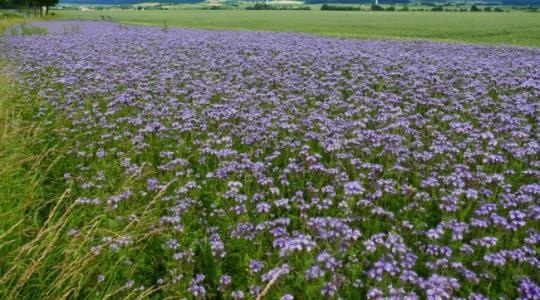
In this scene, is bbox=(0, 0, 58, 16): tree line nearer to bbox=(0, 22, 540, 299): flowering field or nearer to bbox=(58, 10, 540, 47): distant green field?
bbox=(58, 10, 540, 47): distant green field

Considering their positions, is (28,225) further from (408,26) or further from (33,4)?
(33,4)

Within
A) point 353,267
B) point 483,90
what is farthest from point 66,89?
point 483,90

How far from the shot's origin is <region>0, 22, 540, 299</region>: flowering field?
390cm

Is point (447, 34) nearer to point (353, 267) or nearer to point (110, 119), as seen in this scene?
point (110, 119)

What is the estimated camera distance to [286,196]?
597 cm

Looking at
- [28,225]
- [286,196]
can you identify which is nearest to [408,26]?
[286,196]

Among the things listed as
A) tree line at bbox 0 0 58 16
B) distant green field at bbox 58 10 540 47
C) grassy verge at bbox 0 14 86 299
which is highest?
tree line at bbox 0 0 58 16

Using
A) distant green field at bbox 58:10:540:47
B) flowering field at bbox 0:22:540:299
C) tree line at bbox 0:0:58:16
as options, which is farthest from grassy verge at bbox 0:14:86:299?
tree line at bbox 0:0:58:16

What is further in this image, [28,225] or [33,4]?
[33,4]

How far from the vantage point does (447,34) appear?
38906 millimetres

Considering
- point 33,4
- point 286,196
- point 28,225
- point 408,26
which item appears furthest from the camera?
point 33,4

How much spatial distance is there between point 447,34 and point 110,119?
122ft

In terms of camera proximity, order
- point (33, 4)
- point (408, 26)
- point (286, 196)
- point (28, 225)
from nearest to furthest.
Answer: point (28, 225), point (286, 196), point (408, 26), point (33, 4)

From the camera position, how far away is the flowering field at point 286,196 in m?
3.90
